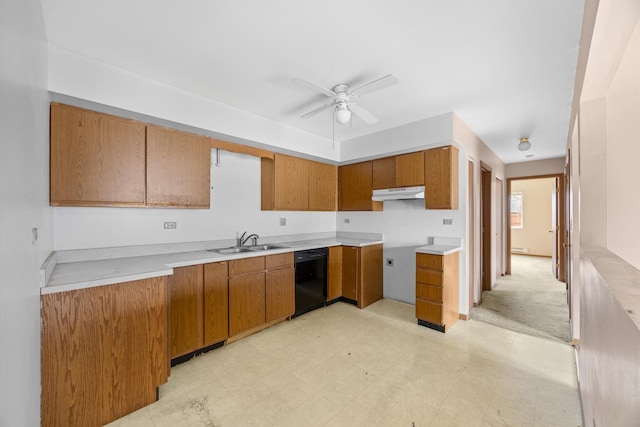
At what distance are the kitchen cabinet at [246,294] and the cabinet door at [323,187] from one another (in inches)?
58.4

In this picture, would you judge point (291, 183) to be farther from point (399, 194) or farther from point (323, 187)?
point (399, 194)

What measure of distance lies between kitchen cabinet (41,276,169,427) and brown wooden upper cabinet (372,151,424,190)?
2979 mm

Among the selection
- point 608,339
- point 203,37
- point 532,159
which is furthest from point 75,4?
point 532,159

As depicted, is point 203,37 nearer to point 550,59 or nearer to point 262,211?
point 262,211

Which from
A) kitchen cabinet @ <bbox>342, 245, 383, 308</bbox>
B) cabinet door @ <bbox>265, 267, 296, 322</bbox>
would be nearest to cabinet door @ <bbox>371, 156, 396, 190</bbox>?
kitchen cabinet @ <bbox>342, 245, 383, 308</bbox>

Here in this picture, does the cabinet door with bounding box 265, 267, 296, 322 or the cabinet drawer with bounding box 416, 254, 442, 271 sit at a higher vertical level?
the cabinet drawer with bounding box 416, 254, 442, 271

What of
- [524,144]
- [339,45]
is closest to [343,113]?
[339,45]

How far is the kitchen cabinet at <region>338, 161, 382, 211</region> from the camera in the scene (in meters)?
4.10

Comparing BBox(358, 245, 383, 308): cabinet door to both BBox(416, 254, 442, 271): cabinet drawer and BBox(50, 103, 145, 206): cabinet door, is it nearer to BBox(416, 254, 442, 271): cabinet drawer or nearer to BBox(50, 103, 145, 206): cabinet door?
BBox(416, 254, 442, 271): cabinet drawer

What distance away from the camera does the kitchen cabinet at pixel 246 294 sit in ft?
8.87

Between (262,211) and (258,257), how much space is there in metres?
0.91

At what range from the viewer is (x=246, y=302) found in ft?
9.26

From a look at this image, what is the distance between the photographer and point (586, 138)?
1.56 m

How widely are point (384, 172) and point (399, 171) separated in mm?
262
